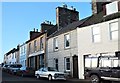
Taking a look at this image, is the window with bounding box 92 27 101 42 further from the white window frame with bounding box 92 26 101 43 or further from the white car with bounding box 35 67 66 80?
the white car with bounding box 35 67 66 80

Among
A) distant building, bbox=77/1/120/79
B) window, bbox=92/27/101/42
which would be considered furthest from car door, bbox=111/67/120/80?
window, bbox=92/27/101/42

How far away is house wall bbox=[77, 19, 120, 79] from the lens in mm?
23859

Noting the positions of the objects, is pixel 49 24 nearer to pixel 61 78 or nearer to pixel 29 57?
pixel 29 57

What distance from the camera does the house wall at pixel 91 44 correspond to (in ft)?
78.3

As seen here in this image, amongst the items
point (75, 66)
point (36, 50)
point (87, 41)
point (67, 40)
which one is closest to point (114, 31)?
point (87, 41)

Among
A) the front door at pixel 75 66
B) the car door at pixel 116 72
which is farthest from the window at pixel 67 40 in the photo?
the car door at pixel 116 72

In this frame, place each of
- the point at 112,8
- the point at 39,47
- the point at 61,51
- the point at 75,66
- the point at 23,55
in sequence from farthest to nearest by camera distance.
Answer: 1. the point at 23,55
2. the point at 39,47
3. the point at 61,51
4. the point at 75,66
5. the point at 112,8

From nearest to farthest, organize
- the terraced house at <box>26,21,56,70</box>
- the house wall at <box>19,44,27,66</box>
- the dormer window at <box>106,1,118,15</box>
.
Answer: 1. the dormer window at <box>106,1,118,15</box>
2. the terraced house at <box>26,21,56,70</box>
3. the house wall at <box>19,44,27,66</box>

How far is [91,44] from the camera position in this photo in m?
26.1

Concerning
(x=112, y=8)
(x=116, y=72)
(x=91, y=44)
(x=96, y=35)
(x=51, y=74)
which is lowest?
(x=51, y=74)

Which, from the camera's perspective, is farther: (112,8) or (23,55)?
(23,55)

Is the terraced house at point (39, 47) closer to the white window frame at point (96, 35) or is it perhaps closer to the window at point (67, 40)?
the window at point (67, 40)

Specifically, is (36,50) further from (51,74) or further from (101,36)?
(101,36)

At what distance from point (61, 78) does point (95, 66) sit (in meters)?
5.22
